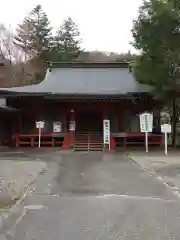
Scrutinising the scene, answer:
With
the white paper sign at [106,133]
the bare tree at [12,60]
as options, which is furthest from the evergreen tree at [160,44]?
the bare tree at [12,60]

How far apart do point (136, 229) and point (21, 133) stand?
72.3ft

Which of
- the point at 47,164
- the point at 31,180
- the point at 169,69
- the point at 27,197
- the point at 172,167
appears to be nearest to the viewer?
the point at 27,197

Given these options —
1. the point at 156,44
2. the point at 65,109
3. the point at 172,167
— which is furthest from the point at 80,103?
the point at 172,167

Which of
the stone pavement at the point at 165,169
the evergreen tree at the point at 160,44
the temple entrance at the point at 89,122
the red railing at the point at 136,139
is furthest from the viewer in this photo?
the temple entrance at the point at 89,122

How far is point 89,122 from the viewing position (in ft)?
94.9

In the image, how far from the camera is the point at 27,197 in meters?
9.67

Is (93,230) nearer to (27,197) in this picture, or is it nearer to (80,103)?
(27,197)

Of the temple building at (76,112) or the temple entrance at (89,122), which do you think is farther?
the temple entrance at (89,122)

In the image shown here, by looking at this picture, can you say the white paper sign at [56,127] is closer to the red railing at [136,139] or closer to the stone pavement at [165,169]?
the red railing at [136,139]

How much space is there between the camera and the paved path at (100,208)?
20.6ft

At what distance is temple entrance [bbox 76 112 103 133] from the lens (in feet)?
94.6

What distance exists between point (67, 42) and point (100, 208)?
51.9 m

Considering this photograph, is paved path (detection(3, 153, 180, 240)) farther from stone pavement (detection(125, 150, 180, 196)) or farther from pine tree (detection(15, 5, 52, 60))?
pine tree (detection(15, 5, 52, 60))

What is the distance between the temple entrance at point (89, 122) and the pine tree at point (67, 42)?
83.6ft
